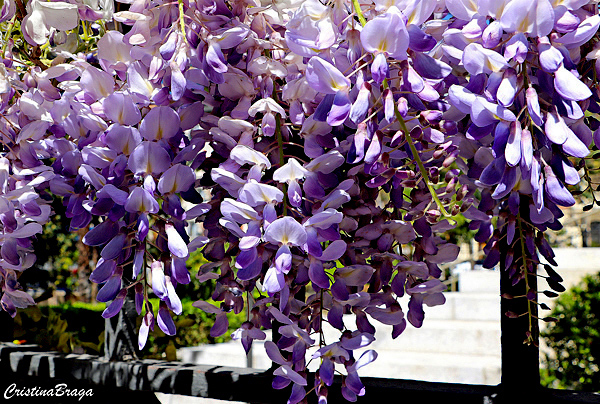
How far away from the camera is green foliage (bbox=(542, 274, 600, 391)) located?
3916 mm

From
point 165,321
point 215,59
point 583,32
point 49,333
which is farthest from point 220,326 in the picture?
point 49,333

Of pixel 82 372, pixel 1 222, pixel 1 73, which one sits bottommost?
pixel 82 372

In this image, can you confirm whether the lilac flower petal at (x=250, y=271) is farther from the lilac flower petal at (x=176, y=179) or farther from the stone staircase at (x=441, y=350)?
the stone staircase at (x=441, y=350)

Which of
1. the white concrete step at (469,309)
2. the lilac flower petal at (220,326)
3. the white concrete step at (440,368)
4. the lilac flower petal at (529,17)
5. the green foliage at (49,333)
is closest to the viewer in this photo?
the lilac flower petal at (529,17)

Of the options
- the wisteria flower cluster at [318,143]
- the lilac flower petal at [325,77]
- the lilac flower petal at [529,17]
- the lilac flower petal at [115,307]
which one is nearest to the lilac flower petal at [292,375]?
the wisteria flower cluster at [318,143]

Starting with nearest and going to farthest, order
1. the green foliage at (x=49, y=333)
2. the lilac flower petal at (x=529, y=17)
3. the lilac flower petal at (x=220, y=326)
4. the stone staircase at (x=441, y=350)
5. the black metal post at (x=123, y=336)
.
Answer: the lilac flower petal at (x=529, y=17), the lilac flower petal at (x=220, y=326), the black metal post at (x=123, y=336), the green foliage at (x=49, y=333), the stone staircase at (x=441, y=350)

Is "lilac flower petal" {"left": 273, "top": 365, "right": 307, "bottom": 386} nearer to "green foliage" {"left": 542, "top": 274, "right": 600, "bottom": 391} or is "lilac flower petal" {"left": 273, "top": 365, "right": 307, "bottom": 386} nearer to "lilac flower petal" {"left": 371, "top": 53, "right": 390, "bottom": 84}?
"lilac flower petal" {"left": 371, "top": 53, "right": 390, "bottom": 84}

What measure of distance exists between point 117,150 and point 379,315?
15.6 inches

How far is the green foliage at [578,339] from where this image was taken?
3916 mm

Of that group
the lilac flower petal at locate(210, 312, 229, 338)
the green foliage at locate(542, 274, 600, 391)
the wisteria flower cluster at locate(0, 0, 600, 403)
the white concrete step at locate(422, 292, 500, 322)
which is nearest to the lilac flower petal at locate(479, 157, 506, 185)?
the wisteria flower cluster at locate(0, 0, 600, 403)

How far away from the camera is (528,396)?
2.81ft

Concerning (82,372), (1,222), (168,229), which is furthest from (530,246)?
(82,372)

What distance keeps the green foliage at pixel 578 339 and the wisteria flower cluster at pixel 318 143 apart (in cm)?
373

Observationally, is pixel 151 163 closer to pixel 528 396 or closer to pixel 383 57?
pixel 383 57
